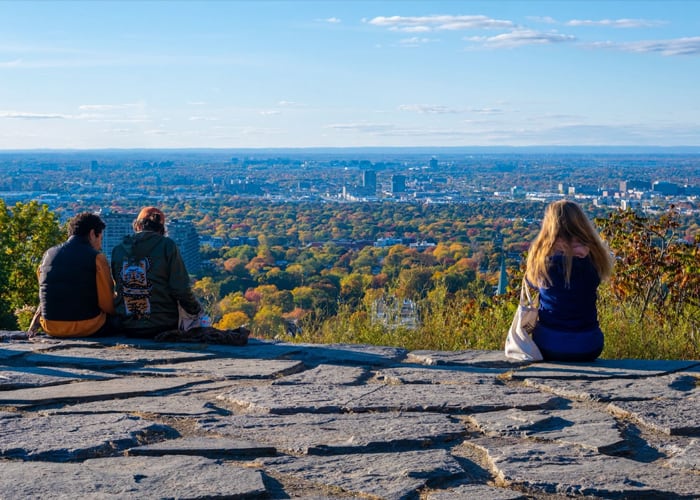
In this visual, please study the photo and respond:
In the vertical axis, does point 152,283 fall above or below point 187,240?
above

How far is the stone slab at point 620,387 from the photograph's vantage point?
460 cm

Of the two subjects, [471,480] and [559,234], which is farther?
[559,234]

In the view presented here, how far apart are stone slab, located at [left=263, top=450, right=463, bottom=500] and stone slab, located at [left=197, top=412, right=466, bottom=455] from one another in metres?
0.11

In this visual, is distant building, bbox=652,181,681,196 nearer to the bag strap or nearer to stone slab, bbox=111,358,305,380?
the bag strap

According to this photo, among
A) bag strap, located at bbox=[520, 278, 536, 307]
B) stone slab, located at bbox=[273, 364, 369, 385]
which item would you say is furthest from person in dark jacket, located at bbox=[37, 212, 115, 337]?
bag strap, located at bbox=[520, 278, 536, 307]

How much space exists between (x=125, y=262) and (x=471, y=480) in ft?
13.0

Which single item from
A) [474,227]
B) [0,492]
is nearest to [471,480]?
[0,492]

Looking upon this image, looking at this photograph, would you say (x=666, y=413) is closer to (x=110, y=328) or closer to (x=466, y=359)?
(x=466, y=359)

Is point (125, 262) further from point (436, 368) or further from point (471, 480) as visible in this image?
point (471, 480)

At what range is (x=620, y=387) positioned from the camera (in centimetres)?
480

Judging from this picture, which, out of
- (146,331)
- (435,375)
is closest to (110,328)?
(146,331)

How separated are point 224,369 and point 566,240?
2211mm

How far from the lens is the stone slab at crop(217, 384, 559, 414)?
14.2 feet

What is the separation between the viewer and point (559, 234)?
5715 mm
